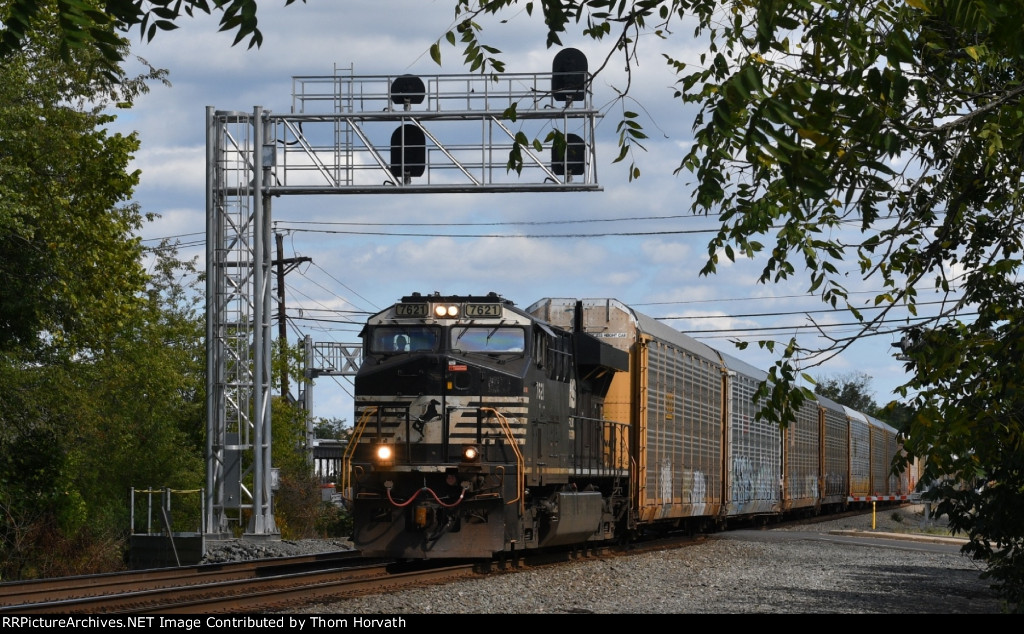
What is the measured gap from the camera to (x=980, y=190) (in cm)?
925

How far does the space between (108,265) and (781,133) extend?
18.3m

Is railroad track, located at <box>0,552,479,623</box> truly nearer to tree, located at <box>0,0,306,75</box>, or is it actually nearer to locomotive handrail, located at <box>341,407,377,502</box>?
locomotive handrail, located at <box>341,407,377,502</box>

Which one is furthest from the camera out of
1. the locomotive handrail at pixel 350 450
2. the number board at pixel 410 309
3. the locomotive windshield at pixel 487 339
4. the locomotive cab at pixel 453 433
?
the number board at pixel 410 309

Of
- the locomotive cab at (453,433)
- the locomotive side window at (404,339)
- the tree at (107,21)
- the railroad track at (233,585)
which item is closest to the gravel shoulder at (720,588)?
the railroad track at (233,585)

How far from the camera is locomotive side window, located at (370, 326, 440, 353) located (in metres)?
15.9

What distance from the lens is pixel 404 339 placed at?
16109 mm

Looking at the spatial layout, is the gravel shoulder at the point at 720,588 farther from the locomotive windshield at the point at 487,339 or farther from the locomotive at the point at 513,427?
the locomotive windshield at the point at 487,339

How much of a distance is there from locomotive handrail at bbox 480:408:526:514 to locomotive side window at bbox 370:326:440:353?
129 cm

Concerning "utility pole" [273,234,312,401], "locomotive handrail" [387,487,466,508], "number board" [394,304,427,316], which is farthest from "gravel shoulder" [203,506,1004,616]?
"utility pole" [273,234,312,401]

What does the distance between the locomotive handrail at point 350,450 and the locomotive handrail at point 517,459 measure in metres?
1.63

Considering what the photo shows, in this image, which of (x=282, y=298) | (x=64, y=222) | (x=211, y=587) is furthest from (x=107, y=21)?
(x=282, y=298)

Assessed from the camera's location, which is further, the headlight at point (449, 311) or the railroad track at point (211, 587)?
the headlight at point (449, 311)

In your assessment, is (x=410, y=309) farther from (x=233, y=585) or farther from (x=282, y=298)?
(x=282, y=298)

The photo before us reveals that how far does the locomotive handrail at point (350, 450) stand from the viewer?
611 inches
